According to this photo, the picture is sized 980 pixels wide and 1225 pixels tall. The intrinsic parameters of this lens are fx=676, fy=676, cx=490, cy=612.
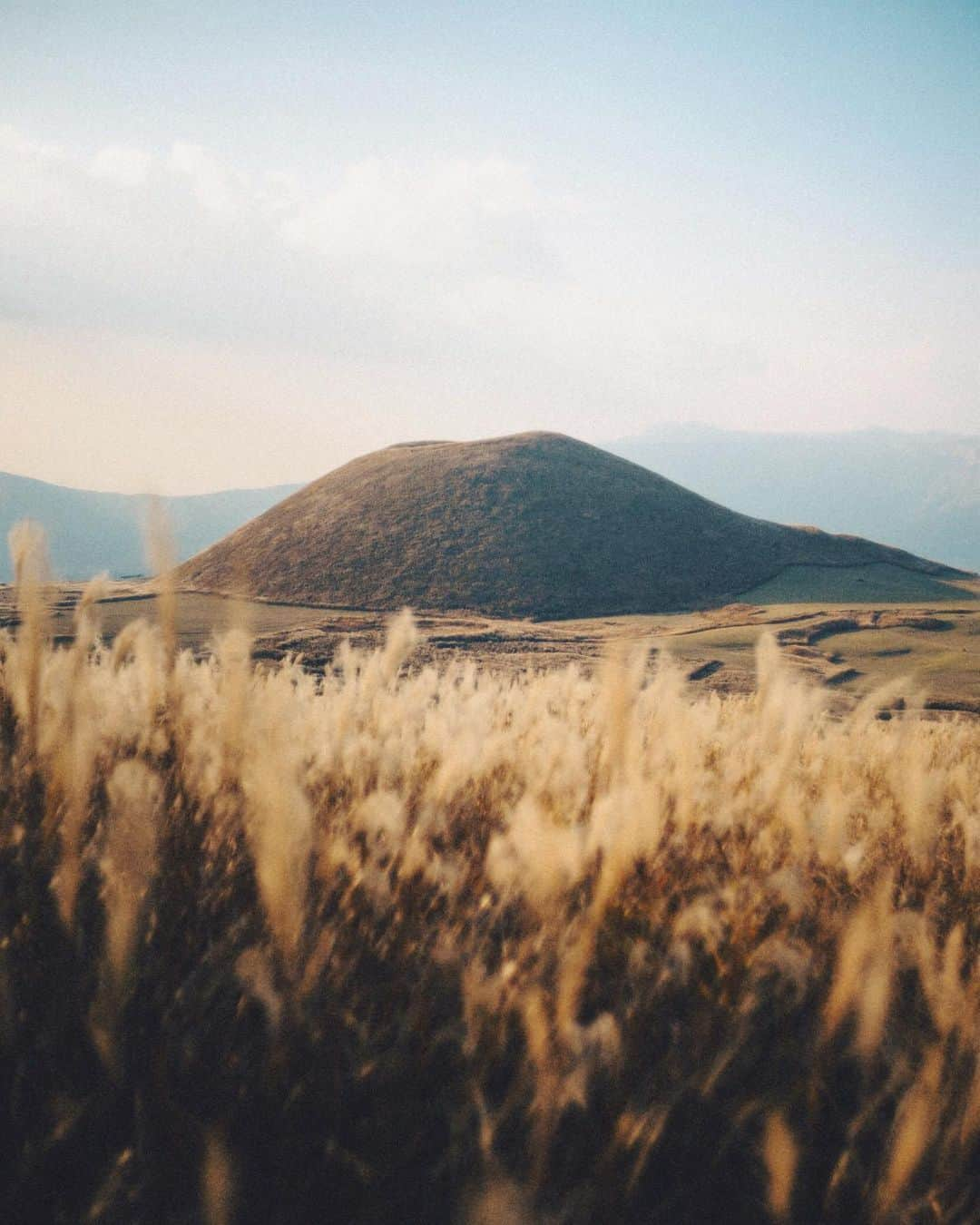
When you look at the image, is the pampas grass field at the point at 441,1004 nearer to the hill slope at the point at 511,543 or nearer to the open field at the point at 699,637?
the open field at the point at 699,637

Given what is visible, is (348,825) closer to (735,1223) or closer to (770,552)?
(735,1223)

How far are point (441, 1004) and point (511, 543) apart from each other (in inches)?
1028

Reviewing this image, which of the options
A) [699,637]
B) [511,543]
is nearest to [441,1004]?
[699,637]

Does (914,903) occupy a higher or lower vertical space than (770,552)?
lower

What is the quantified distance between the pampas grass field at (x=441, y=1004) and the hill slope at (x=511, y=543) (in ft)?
69.6

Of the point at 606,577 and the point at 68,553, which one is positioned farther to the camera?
the point at 68,553

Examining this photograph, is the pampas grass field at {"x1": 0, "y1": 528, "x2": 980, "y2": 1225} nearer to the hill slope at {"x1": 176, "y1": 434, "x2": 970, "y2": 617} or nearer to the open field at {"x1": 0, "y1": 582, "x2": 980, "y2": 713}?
the open field at {"x1": 0, "y1": 582, "x2": 980, "y2": 713}

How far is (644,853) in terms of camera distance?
53.7 inches

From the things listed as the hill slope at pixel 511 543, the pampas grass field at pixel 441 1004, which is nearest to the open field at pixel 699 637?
the hill slope at pixel 511 543

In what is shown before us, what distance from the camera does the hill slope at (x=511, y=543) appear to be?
24.1 meters

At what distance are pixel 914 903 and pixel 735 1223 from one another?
1013mm

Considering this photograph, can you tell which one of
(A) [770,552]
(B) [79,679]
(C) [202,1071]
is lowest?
(C) [202,1071]

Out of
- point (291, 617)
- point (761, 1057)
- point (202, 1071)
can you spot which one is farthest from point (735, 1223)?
point (291, 617)

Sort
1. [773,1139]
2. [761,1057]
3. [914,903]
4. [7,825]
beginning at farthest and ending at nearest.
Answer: [914,903] < [7,825] < [761,1057] < [773,1139]
